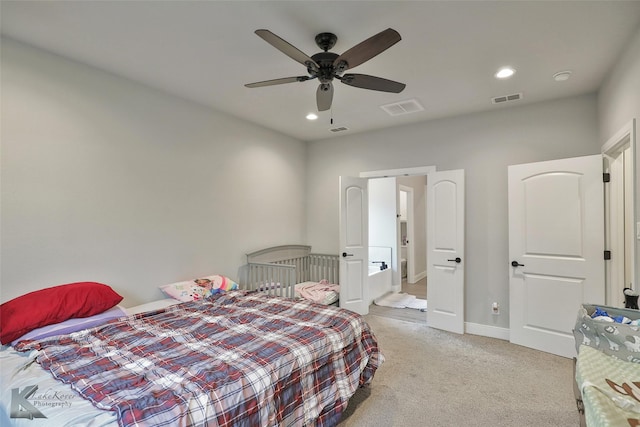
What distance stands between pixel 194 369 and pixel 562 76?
12.4ft

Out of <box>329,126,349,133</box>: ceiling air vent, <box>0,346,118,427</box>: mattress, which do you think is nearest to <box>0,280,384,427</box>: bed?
<box>0,346,118,427</box>: mattress

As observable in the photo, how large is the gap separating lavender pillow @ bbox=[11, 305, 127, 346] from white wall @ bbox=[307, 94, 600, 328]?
144 inches

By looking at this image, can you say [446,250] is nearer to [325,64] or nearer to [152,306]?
[325,64]

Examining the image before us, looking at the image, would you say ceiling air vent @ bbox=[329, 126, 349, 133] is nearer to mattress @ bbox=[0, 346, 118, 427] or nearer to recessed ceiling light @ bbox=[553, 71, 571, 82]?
recessed ceiling light @ bbox=[553, 71, 571, 82]

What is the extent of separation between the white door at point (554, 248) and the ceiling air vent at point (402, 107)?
1.32m

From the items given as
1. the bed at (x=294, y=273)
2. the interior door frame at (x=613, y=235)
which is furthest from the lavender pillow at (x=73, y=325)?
the interior door frame at (x=613, y=235)

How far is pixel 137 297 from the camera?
2.99 meters

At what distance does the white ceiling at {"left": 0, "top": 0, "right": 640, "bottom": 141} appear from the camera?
6.46 feet

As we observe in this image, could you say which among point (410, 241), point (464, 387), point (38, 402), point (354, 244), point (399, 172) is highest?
point (399, 172)

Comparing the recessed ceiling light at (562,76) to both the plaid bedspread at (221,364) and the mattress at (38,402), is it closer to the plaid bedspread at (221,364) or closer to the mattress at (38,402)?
the plaid bedspread at (221,364)

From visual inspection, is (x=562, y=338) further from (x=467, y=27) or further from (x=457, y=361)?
(x=467, y=27)

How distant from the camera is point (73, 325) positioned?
216 centimetres

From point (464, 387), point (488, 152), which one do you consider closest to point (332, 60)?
point (488, 152)

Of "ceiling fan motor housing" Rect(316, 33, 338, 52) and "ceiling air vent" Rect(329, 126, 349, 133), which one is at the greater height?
"ceiling air vent" Rect(329, 126, 349, 133)
